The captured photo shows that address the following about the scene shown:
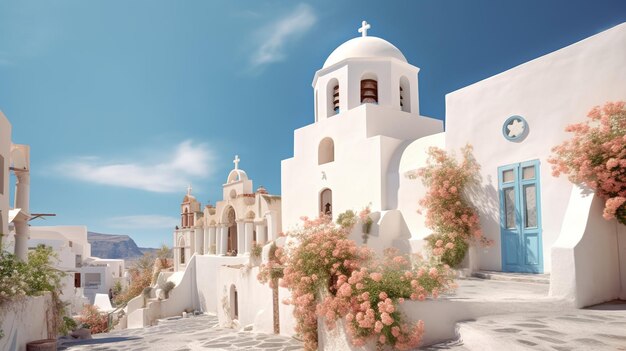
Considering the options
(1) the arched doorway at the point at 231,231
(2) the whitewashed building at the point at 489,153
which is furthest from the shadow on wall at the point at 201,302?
(2) the whitewashed building at the point at 489,153

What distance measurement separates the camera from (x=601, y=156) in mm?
7867

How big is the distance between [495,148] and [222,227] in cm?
1946

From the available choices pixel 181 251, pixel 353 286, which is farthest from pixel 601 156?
pixel 181 251

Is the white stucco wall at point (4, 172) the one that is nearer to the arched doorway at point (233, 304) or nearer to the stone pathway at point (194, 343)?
the stone pathway at point (194, 343)

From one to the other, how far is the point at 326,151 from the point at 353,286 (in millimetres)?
9673

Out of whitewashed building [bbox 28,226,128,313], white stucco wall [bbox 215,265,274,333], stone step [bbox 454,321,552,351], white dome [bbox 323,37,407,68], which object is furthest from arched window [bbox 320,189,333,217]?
whitewashed building [bbox 28,226,128,313]

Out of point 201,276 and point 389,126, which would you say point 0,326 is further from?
point 201,276

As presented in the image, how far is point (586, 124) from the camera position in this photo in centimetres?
880

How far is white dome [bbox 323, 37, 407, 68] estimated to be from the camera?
16.0 meters

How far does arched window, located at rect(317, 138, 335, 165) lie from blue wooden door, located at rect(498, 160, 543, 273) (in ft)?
22.2

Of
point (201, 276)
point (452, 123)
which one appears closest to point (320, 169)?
point (452, 123)

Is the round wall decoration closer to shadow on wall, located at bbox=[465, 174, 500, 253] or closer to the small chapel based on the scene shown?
shadow on wall, located at bbox=[465, 174, 500, 253]

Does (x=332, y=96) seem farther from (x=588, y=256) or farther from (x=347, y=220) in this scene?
(x=588, y=256)

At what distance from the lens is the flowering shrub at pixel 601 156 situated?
7434mm
